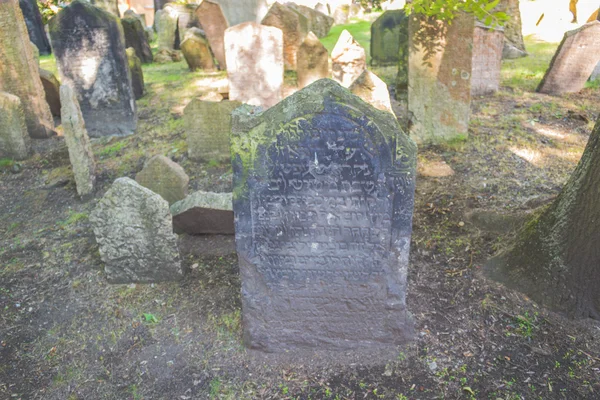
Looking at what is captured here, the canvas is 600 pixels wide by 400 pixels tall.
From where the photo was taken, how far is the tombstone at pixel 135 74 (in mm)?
9652

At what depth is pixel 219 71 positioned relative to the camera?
11711 millimetres

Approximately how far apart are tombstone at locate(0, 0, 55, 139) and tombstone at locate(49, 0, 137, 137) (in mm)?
433

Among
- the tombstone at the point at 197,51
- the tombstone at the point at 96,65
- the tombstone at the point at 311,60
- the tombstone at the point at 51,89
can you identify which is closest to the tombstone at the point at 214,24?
the tombstone at the point at 197,51

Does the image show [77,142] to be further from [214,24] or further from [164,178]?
Answer: [214,24]

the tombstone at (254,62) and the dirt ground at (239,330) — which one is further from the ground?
the tombstone at (254,62)

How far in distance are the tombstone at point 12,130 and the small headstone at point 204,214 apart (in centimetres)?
384

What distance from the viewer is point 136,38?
490 inches

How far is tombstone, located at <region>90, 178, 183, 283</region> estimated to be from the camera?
160 inches

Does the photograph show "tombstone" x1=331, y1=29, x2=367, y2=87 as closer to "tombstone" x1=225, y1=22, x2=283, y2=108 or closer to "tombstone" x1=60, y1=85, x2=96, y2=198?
"tombstone" x1=225, y1=22, x2=283, y2=108

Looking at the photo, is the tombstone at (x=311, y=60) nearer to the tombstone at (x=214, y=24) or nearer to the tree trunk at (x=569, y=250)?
the tombstone at (x=214, y=24)

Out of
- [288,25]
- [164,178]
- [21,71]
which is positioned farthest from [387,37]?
[164,178]

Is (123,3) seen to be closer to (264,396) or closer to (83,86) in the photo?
(83,86)

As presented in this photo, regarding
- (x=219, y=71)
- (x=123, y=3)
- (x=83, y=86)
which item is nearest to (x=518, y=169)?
(x=83, y=86)

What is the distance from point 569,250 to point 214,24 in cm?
1009
